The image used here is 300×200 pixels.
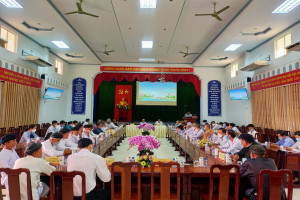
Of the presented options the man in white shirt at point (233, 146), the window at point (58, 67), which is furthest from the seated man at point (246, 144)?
the window at point (58, 67)

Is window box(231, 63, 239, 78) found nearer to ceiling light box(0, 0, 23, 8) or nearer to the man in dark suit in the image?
the man in dark suit

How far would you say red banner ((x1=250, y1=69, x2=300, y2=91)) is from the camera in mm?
6047

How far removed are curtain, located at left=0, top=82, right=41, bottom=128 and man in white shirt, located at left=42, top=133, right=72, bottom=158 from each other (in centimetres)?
427

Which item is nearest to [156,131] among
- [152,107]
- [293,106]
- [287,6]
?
[152,107]

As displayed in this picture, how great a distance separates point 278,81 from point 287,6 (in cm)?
272

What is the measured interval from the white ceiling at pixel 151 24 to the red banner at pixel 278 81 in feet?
5.00

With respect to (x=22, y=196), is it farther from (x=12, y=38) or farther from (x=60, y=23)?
(x=12, y=38)

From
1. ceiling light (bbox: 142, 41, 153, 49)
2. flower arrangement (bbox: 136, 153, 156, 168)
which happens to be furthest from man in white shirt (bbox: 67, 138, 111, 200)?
ceiling light (bbox: 142, 41, 153, 49)

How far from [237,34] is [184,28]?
73.0 inches

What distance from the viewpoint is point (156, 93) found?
40.1ft

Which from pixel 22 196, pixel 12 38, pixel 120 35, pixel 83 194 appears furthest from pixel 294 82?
pixel 12 38

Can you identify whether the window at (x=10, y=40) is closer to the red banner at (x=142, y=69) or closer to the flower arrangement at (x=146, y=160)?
the red banner at (x=142, y=69)

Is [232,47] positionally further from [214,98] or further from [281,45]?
[214,98]

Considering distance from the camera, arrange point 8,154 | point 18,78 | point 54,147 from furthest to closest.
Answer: point 18,78 → point 54,147 → point 8,154
